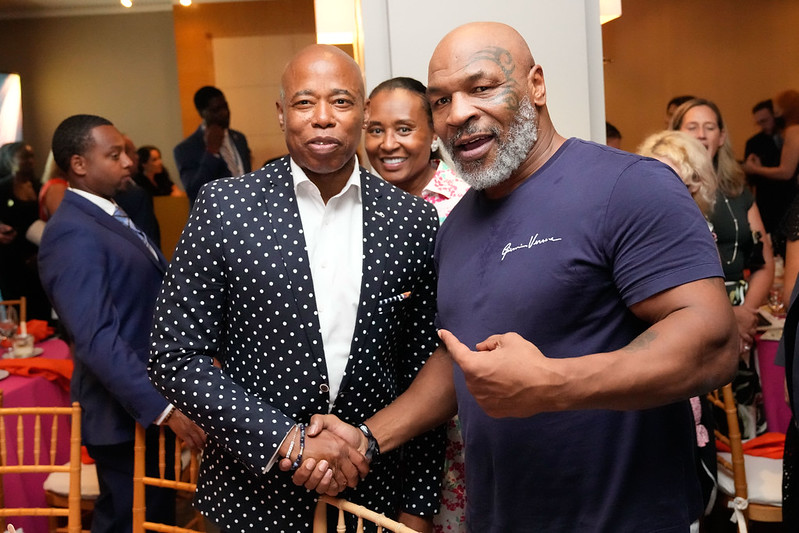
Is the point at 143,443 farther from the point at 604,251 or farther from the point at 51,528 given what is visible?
the point at 604,251

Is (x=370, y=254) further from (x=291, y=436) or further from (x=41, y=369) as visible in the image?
(x=41, y=369)

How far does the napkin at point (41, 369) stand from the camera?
10.6 ft

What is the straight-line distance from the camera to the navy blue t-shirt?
1252 millimetres

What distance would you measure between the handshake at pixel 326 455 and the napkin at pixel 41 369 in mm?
2095

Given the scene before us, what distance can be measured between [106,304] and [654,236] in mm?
1754

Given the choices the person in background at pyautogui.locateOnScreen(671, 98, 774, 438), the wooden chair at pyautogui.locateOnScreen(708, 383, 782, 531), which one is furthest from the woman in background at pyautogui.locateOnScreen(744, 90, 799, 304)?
the wooden chair at pyautogui.locateOnScreen(708, 383, 782, 531)

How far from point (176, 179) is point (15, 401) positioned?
17.9 ft

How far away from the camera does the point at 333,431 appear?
61.6 inches

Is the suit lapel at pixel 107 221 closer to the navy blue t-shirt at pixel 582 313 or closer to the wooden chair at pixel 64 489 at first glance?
the wooden chair at pixel 64 489

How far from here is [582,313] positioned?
1334 mm

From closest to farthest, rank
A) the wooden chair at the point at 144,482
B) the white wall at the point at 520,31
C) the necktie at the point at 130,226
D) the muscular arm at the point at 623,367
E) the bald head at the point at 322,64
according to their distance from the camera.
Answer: the muscular arm at the point at 623,367 → the bald head at the point at 322,64 → the wooden chair at the point at 144,482 → the necktie at the point at 130,226 → the white wall at the point at 520,31

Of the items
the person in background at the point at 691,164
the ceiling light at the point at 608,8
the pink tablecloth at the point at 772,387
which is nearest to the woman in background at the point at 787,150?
the pink tablecloth at the point at 772,387

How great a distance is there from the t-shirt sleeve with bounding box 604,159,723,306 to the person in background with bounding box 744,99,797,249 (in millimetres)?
5391

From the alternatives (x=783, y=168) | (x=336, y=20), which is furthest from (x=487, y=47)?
(x=783, y=168)
